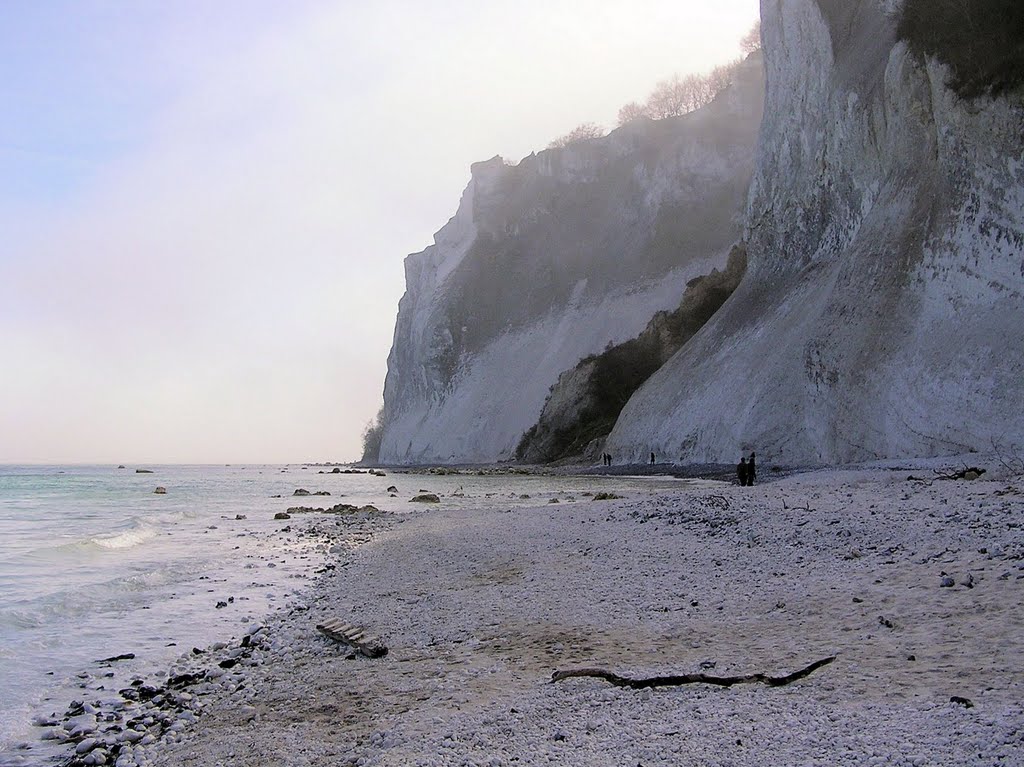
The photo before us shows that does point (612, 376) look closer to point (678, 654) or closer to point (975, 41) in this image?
point (975, 41)

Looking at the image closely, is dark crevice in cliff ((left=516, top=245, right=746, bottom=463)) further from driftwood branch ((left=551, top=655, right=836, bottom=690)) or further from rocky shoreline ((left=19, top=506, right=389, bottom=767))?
driftwood branch ((left=551, top=655, right=836, bottom=690))

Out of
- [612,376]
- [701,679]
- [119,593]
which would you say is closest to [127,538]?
[119,593]

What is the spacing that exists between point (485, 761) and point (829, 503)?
9.56m

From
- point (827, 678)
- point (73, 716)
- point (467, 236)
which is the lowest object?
point (73, 716)

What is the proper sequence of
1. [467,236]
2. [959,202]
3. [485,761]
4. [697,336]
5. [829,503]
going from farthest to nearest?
[467,236] → [697,336] → [959,202] → [829,503] → [485,761]

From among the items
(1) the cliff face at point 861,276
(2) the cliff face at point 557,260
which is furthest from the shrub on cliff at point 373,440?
(1) the cliff face at point 861,276

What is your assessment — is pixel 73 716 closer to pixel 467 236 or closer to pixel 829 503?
pixel 829 503

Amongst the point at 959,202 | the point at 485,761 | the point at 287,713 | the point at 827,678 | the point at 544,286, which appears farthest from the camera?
the point at 544,286

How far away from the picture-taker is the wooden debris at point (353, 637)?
7.14 metres

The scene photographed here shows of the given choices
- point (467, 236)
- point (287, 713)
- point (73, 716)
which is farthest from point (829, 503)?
point (467, 236)

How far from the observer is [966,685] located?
172 inches

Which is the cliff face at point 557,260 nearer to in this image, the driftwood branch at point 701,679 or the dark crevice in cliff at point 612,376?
the dark crevice in cliff at point 612,376

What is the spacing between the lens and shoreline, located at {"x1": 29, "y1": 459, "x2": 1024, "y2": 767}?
13.8 feet

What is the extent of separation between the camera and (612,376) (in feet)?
200
